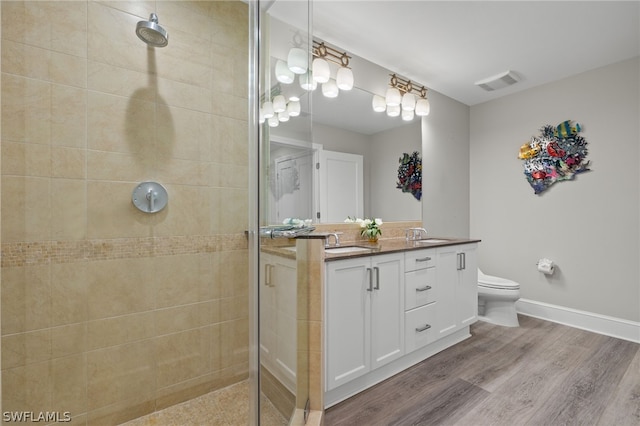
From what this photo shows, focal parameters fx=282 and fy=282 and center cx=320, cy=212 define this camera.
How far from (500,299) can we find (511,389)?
48.2 inches

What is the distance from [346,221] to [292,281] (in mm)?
1230

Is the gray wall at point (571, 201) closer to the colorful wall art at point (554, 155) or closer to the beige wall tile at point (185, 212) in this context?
the colorful wall art at point (554, 155)

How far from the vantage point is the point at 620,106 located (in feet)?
8.41

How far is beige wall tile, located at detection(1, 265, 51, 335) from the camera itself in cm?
120

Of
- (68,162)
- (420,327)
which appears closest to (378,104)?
(420,327)

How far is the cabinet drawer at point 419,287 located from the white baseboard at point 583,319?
68.2 inches

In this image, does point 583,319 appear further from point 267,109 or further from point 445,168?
point 267,109

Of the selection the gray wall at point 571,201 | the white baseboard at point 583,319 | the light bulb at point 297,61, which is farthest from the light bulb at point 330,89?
the white baseboard at point 583,319

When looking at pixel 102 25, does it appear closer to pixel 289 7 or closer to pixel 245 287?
pixel 289 7

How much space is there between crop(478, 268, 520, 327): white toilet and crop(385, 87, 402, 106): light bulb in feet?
6.60

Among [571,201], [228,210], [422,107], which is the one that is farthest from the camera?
[422,107]

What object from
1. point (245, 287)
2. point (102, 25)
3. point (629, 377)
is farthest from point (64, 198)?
point (629, 377)

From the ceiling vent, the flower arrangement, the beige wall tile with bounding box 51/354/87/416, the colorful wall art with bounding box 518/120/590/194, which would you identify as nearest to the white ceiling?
the ceiling vent

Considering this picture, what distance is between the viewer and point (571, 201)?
2.83 metres
